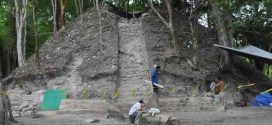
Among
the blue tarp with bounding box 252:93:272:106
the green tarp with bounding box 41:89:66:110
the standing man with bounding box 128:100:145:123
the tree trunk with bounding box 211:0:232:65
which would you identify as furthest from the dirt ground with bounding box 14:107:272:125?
the tree trunk with bounding box 211:0:232:65

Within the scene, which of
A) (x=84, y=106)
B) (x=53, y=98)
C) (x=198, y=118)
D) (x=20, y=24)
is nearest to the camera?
(x=198, y=118)

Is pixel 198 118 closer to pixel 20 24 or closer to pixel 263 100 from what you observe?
pixel 263 100

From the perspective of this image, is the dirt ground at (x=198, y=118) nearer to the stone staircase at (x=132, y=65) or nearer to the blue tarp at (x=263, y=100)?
the blue tarp at (x=263, y=100)

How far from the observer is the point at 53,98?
16953 mm

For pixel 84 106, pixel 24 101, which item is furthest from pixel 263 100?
pixel 24 101

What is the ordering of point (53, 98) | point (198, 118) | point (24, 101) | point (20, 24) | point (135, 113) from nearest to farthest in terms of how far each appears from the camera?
1. point (135, 113)
2. point (198, 118)
3. point (53, 98)
4. point (24, 101)
5. point (20, 24)

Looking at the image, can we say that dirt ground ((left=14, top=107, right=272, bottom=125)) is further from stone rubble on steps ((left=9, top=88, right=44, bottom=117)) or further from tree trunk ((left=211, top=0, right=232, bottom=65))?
tree trunk ((left=211, top=0, right=232, bottom=65))

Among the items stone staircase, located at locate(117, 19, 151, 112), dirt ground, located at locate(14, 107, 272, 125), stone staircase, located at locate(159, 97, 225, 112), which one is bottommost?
dirt ground, located at locate(14, 107, 272, 125)

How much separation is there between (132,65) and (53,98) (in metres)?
3.46

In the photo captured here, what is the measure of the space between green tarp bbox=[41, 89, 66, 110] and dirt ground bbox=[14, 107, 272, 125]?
82cm

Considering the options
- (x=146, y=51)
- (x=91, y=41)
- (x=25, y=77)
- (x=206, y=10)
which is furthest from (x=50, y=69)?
(x=206, y=10)

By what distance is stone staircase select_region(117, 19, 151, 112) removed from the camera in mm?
16739

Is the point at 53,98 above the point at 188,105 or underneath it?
above

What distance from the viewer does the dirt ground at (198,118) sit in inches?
504
